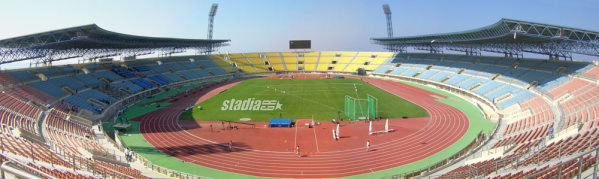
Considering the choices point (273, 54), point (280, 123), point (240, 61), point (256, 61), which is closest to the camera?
point (280, 123)

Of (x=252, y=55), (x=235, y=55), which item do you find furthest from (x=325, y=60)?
(x=235, y=55)

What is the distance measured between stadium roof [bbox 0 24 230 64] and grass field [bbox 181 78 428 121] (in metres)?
13.4

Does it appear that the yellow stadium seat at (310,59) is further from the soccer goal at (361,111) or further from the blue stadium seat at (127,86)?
the soccer goal at (361,111)

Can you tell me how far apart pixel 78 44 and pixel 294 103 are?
1050 inches

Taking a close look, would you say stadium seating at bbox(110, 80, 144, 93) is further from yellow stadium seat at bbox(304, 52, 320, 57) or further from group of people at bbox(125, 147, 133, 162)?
yellow stadium seat at bbox(304, 52, 320, 57)

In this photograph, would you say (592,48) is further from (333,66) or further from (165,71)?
(165,71)

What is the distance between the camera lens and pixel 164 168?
2064 cm

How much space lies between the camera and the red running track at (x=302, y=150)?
21016 millimetres

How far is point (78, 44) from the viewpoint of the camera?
125ft

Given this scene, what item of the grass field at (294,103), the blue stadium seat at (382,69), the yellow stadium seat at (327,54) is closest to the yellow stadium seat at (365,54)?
the yellow stadium seat at (327,54)

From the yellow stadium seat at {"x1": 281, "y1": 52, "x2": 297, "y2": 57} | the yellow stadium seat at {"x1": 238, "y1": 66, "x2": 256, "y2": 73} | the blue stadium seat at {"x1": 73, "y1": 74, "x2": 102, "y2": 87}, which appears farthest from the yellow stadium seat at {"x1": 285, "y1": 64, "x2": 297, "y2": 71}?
the blue stadium seat at {"x1": 73, "y1": 74, "x2": 102, "y2": 87}

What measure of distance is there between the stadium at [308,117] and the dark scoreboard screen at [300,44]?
2503 centimetres

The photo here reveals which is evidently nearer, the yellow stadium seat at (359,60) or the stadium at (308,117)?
the stadium at (308,117)

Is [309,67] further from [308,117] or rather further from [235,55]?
[308,117]
